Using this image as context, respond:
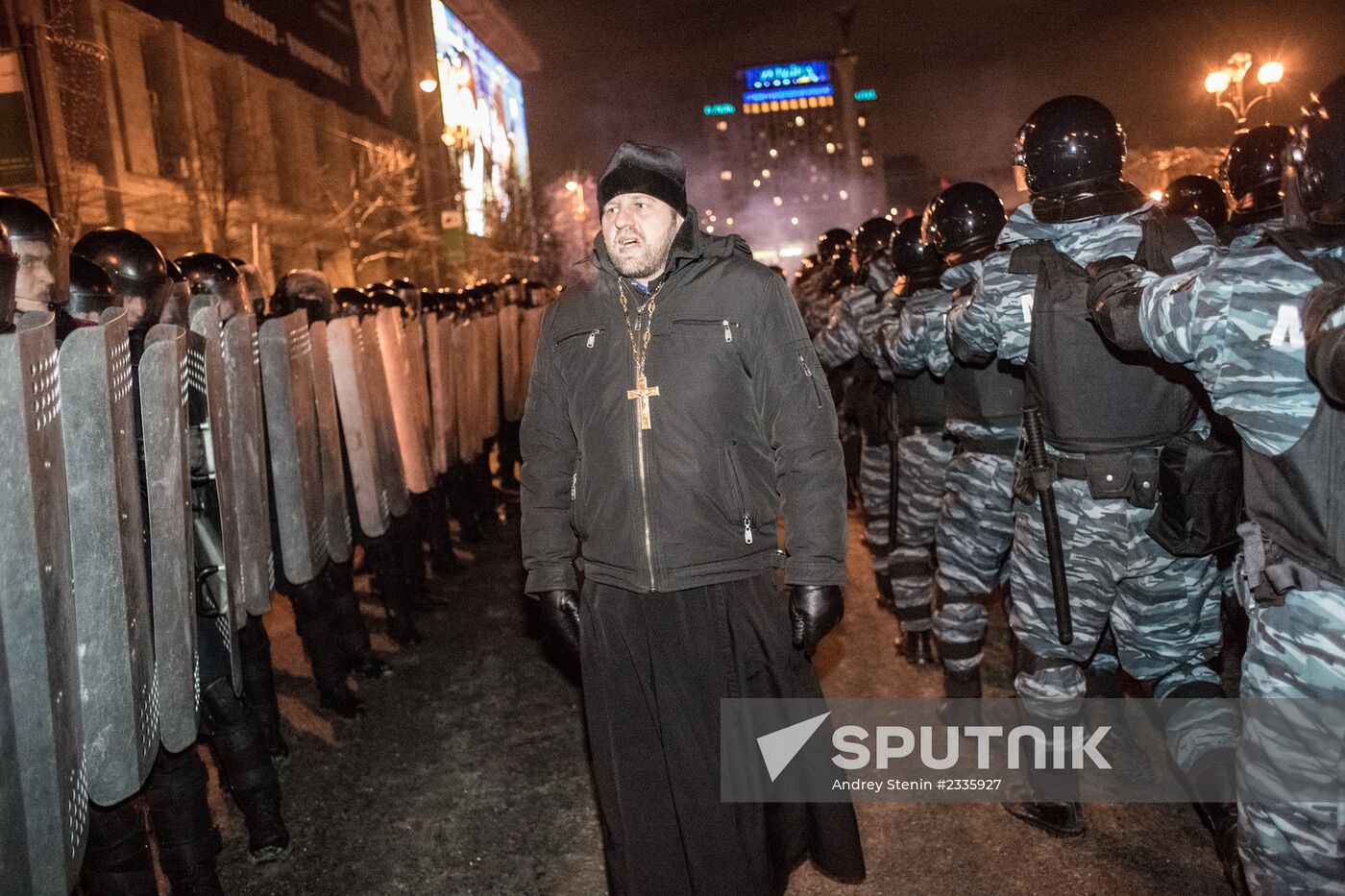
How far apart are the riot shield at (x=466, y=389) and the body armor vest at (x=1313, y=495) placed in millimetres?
6452

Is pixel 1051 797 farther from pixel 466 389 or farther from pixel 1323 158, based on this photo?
pixel 466 389

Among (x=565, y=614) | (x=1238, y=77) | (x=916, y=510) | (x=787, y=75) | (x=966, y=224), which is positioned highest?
(x=787, y=75)

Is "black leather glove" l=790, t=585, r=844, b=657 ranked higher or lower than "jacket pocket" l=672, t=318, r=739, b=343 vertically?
lower

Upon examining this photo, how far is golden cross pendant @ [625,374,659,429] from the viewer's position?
2.53 m

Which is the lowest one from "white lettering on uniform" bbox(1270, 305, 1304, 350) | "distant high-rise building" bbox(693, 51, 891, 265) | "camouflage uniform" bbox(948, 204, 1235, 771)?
"camouflage uniform" bbox(948, 204, 1235, 771)

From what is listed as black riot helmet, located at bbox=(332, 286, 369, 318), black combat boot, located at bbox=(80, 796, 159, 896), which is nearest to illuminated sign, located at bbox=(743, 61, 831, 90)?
black riot helmet, located at bbox=(332, 286, 369, 318)

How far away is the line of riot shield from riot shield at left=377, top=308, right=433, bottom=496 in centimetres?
196

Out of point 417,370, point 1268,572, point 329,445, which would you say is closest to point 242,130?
point 417,370

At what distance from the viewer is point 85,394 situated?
7.82 feet

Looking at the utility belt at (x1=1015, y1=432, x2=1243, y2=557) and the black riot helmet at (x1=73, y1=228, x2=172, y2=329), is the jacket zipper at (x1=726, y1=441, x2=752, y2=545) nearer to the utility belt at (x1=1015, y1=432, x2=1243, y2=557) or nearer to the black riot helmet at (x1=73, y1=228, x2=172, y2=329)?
the utility belt at (x1=1015, y1=432, x2=1243, y2=557)

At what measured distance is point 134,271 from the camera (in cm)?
355

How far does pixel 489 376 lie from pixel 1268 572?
7298 millimetres

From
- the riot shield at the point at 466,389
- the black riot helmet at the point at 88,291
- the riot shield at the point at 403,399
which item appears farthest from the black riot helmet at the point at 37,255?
the riot shield at the point at 466,389

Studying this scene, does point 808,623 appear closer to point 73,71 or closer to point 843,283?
point 843,283
